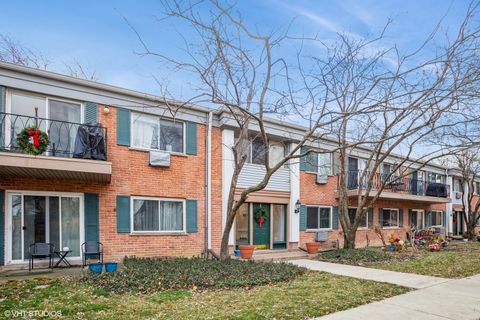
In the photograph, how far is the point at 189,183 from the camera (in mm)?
13336

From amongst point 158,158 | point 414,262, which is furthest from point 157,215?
point 414,262

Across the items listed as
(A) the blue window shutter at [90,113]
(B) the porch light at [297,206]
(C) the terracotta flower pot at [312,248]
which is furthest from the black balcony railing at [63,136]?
(C) the terracotta flower pot at [312,248]

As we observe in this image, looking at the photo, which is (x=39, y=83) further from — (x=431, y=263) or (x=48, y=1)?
(x=431, y=263)

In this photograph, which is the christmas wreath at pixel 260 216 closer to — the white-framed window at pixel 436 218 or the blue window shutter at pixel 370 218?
the blue window shutter at pixel 370 218

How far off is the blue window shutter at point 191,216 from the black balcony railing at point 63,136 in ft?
12.2

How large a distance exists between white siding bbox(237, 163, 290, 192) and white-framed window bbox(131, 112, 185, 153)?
2998 millimetres

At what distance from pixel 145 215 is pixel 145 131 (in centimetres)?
294

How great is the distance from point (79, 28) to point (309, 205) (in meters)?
12.4

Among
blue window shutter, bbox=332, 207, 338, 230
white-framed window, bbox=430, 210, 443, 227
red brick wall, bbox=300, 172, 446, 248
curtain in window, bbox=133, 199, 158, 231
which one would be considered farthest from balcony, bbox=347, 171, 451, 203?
curtain in window, bbox=133, 199, 158, 231

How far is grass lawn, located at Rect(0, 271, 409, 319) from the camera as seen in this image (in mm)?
5723

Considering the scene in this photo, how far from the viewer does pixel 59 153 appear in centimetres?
1069

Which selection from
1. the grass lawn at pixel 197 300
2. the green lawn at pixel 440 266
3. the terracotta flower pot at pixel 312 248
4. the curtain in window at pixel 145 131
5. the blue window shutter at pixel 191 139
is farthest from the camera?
the terracotta flower pot at pixel 312 248

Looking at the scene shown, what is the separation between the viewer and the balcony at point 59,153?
9.13m

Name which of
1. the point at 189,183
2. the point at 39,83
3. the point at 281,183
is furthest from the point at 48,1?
the point at 281,183
